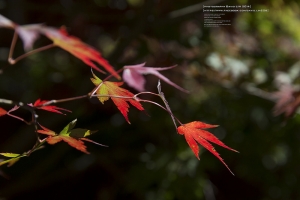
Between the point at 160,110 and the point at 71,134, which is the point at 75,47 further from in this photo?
the point at 160,110

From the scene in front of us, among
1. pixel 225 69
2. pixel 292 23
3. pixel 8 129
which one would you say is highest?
pixel 225 69

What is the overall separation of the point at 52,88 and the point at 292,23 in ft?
4.03

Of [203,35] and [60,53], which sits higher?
[203,35]

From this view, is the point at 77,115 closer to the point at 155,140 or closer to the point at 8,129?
the point at 155,140

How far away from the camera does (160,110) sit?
1563 millimetres

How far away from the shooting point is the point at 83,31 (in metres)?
1.72

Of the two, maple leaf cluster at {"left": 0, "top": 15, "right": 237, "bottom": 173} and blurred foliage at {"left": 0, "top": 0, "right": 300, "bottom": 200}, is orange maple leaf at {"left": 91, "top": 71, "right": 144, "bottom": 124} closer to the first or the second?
maple leaf cluster at {"left": 0, "top": 15, "right": 237, "bottom": 173}

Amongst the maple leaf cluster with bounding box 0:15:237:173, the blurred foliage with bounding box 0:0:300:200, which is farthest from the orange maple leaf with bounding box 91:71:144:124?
the blurred foliage with bounding box 0:0:300:200

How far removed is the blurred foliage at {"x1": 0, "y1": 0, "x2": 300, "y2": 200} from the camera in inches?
53.6

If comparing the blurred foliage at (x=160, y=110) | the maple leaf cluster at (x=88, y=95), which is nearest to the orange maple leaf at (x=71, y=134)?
the maple leaf cluster at (x=88, y=95)

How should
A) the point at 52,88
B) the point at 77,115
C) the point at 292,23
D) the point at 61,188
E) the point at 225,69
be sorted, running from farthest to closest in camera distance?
→ the point at 292,23, the point at 61,188, the point at 52,88, the point at 77,115, the point at 225,69

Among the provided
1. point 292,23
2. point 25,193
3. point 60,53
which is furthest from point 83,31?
point 292,23

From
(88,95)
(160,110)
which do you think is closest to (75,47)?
(88,95)

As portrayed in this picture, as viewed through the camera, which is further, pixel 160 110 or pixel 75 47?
pixel 160 110
